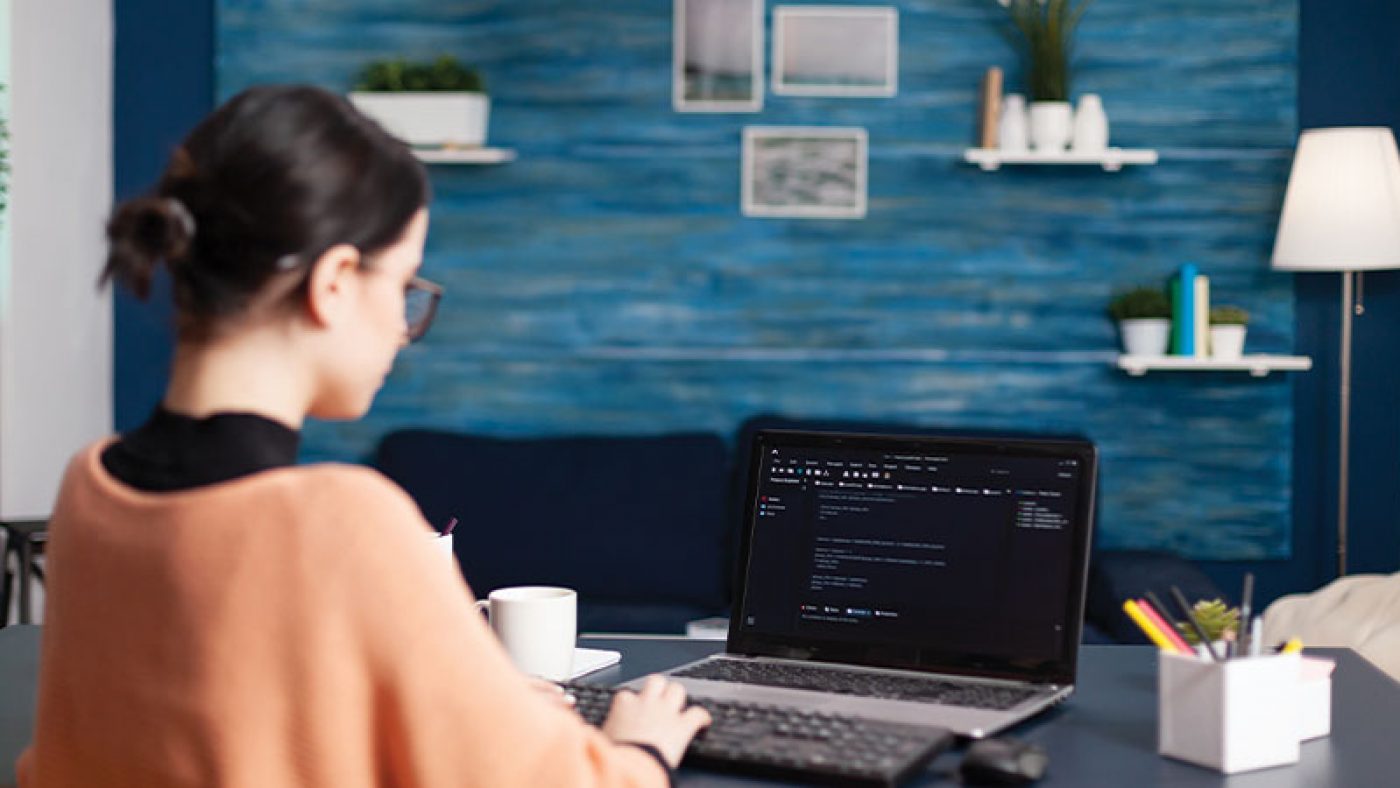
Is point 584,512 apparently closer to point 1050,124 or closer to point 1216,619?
point 1050,124

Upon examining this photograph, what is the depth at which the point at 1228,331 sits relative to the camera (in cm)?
391

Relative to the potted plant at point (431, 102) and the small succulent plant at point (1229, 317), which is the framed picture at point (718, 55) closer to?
the potted plant at point (431, 102)

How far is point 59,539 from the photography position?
111cm

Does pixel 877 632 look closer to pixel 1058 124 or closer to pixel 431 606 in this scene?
pixel 431 606

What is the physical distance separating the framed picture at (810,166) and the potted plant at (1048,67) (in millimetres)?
467

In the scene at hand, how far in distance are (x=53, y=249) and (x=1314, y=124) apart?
3308mm

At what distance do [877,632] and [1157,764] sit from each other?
0.39 m

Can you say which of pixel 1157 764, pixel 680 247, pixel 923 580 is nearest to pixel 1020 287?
pixel 680 247

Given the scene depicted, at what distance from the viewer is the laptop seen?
1.62 meters

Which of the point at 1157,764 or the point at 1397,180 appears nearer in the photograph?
the point at 1157,764

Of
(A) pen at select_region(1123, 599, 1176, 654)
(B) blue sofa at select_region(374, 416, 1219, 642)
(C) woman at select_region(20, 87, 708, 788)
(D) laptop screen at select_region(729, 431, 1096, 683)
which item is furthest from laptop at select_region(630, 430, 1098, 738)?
(B) blue sofa at select_region(374, 416, 1219, 642)

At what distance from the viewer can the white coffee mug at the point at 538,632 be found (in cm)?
170

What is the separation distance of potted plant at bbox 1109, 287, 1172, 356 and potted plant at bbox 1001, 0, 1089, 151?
0.44 meters

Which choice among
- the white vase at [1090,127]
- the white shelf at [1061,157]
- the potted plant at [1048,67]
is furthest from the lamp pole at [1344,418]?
the potted plant at [1048,67]
